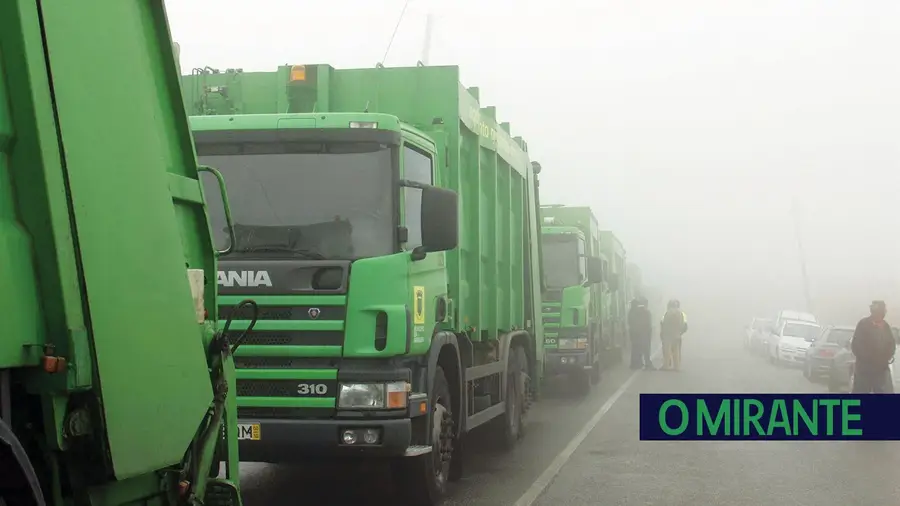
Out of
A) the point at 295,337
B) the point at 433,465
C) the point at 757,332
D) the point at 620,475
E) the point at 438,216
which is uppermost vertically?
the point at 438,216

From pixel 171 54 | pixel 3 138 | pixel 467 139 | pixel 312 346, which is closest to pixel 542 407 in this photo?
pixel 467 139

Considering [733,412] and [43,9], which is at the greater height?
[43,9]

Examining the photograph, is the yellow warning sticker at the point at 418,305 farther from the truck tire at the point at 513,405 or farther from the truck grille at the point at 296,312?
the truck tire at the point at 513,405

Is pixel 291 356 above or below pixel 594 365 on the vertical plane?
above

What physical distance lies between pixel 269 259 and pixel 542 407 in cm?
1016

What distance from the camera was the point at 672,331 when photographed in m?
25.4

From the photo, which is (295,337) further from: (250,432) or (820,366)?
(820,366)

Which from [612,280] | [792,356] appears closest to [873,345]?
[612,280]

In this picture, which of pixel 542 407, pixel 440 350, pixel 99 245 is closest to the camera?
pixel 99 245

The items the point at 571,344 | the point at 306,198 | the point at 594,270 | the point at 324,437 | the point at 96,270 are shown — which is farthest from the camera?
the point at 571,344

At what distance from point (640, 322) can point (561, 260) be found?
7732mm

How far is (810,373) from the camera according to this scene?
2300 centimetres

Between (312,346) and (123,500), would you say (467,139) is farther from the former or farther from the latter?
(123,500)

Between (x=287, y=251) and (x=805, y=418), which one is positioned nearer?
(x=287, y=251)
